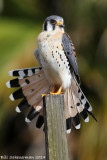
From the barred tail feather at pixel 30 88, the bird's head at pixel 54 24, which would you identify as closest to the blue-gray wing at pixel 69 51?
the bird's head at pixel 54 24

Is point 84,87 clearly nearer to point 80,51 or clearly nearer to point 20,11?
point 80,51

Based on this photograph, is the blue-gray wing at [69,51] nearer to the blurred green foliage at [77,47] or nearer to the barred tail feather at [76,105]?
the barred tail feather at [76,105]

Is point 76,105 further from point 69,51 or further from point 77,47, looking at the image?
point 77,47

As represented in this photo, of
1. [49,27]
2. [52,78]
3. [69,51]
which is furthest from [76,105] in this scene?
[49,27]

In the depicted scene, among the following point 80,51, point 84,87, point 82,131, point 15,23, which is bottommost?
point 82,131

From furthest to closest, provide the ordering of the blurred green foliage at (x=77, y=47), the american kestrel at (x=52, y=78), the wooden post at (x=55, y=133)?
the blurred green foliage at (x=77, y=47)
the american kestrel at (x=52, y=78)
the wooden post at (x=55, y=133)

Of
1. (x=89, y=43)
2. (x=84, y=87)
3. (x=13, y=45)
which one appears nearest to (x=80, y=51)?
(x=89, y=43)
